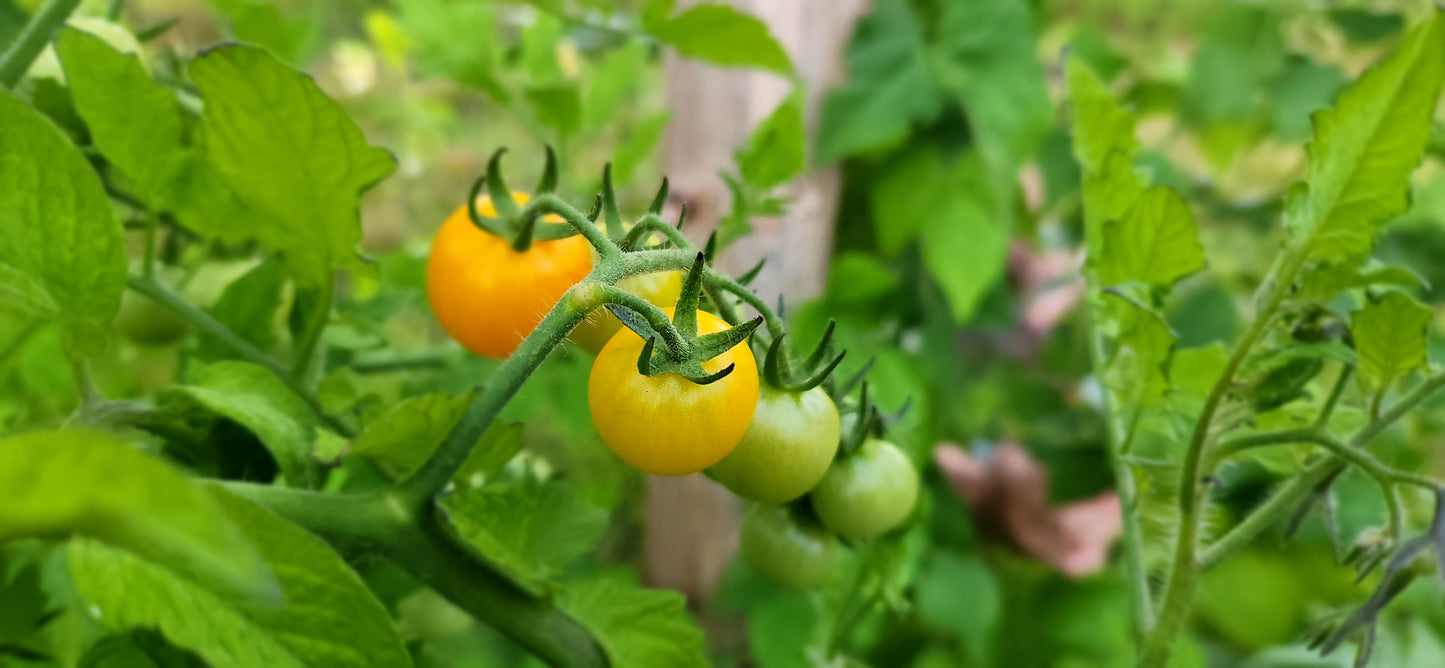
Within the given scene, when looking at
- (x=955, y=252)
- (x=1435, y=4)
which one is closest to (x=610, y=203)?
(x=1435, y=4)

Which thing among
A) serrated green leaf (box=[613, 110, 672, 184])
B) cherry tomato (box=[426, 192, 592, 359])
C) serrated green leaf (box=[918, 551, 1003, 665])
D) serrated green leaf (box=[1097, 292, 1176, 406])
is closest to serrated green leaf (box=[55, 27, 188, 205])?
cherry tomato (box=[426, 192, 592, 359])

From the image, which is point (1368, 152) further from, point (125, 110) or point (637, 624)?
point (125, 110)

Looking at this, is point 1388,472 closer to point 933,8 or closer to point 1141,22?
point 933,8

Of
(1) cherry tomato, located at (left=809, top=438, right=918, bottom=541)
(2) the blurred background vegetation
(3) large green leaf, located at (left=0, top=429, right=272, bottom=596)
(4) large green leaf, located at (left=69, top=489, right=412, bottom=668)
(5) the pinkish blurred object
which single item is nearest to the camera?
(3) large green leaf, located at (left=0, top=429, right=272, bottom=596)

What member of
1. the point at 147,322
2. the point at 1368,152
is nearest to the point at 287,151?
the point at 147,322

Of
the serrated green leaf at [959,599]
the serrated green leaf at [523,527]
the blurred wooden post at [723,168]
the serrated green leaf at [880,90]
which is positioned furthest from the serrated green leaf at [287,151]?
the serrated green leaf at [959,599]

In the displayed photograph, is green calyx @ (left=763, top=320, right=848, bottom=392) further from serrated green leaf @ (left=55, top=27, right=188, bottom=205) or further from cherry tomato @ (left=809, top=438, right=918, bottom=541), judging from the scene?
serrated green leaf @ (left=55, top=27, right=188, bottom=205)
